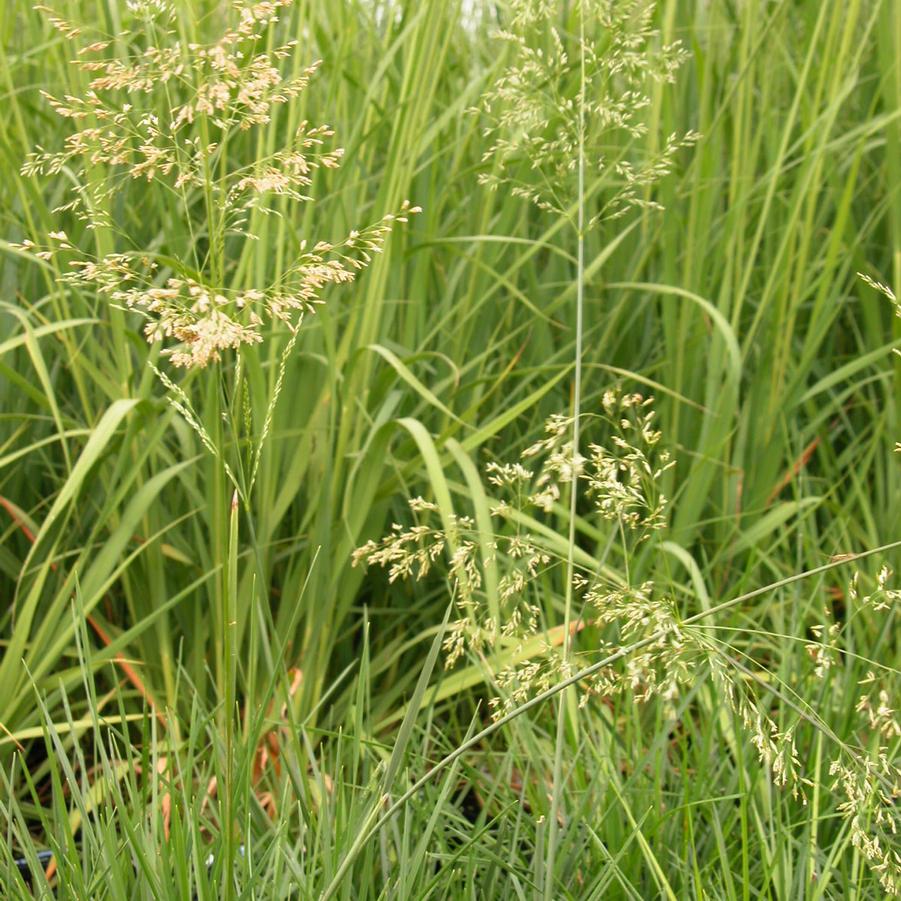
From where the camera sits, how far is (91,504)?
1.95 meters

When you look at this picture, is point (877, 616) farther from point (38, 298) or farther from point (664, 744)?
point (38, 298)

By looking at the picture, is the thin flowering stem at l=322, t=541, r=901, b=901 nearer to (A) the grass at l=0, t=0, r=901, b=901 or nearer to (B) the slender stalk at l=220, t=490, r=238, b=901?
(B) the slender stalk at l=220, t=490, r=238, b=901

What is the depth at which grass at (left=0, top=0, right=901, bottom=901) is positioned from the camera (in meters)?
1.41

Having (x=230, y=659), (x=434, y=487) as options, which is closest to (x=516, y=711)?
(x=230, y=659)

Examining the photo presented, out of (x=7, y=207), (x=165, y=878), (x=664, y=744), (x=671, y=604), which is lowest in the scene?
(x=664, y=744)

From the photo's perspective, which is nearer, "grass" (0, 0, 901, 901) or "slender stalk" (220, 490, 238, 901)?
"slender stalk" (220, 490, 238, 901)

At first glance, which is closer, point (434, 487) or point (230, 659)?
point (230, 659)

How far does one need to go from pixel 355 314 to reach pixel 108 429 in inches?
15.3

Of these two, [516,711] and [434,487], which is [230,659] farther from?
[434,487]

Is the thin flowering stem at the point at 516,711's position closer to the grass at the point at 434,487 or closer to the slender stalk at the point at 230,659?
the slender stalk at the point at 230,659

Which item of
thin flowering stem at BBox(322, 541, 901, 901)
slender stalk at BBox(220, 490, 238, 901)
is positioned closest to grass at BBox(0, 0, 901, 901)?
slender stalk at BBox(220, 490, 238, 901)

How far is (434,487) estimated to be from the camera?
1597 mm

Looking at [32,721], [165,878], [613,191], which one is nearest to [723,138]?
[613,191]

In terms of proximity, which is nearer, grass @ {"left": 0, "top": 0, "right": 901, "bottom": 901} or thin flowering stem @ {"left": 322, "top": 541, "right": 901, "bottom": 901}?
thin flowering stem @ {"left": 322, "top": 541, "right": 901, "bottom": 901}
